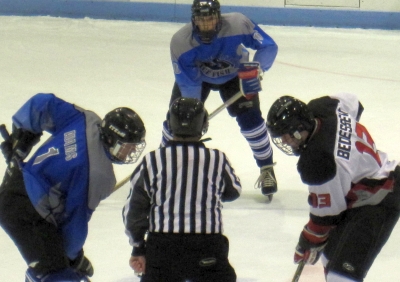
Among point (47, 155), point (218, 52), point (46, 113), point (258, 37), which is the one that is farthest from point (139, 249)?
point (258, 37)

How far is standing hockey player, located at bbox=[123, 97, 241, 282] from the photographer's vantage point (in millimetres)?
2449

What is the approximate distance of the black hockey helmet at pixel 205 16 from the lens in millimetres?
3928

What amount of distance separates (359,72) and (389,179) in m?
4.00

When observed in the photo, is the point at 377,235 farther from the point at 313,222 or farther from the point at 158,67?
the point at 158,67

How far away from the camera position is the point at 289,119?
2.64m

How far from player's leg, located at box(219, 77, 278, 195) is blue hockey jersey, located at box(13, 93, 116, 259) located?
1.57m

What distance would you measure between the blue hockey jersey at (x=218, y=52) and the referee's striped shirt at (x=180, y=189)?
1651 mm

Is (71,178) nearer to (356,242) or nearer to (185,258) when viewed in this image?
(185,258)

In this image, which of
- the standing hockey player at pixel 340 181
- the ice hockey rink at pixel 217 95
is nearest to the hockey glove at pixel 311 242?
the standing hockey player at pixel 340 181

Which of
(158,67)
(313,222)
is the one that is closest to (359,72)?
(158,67)

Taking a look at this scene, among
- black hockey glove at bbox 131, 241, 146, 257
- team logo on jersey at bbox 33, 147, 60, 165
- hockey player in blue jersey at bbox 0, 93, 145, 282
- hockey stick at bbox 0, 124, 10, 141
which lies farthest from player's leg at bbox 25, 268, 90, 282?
hockey stick at bbox 0, 124, 10, 141

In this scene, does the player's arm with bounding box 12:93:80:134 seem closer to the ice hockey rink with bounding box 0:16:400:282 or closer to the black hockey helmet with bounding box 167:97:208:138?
the black hockey helmet with bounding box 167:97:208:138

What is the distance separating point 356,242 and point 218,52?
67.2 inches

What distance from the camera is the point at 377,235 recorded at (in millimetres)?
2695
